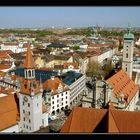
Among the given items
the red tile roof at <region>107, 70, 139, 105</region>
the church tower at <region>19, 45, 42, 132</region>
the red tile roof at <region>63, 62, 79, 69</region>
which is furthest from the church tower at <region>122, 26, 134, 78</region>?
the church tower at <region>19, 45, 42, 132</region>

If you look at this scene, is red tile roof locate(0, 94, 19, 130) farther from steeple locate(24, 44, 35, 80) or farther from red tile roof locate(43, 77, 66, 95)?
red tile roof locate(43, 77, 66, 95)

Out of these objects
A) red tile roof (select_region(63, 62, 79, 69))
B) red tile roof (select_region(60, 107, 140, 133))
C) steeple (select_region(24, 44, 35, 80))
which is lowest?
red tile roof (select_region(63, 62, 79, 69))

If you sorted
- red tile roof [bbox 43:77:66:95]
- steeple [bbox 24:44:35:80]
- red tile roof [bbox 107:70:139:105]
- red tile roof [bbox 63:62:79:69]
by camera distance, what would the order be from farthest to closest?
red tile roof [bbox 63:62:79:69], red tile roof [bbox 43:77:66:95], red tile roof [bbox 107:70:139:105], steeple [bbox 24:44:35:80]

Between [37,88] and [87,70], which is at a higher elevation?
[37,88]

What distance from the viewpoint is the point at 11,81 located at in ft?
26.7

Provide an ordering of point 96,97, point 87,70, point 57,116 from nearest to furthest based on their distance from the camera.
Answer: point 96,97, point 57,116, point 87,70

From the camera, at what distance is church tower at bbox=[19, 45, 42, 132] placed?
503 cm

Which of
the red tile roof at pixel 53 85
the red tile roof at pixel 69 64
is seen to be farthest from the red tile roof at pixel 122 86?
the red tile roof at pixel 69 64

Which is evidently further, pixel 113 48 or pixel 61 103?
pixel 113 48

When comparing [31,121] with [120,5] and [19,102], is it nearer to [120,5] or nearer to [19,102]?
[19,102]

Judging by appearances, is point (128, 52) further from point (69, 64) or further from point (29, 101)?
point (29, 101)

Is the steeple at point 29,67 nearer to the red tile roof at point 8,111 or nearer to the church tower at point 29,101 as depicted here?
the church tower at point 29,101
